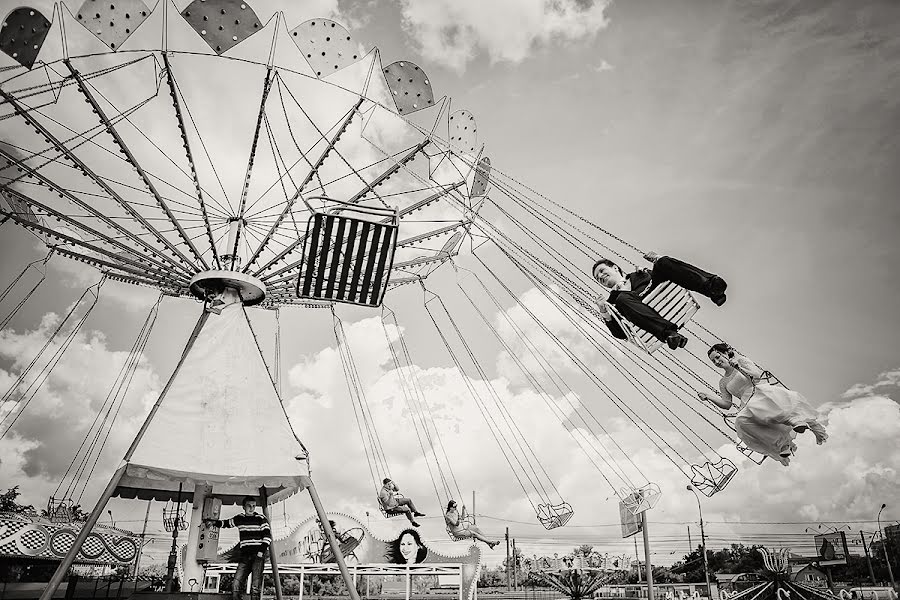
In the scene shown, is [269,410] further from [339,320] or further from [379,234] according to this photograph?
[339,320]

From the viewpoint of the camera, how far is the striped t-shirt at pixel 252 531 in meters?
8.66

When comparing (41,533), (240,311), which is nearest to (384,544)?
(240,311)

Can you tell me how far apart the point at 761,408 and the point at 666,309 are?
1.51 m

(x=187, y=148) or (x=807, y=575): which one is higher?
(x=187, y=148)

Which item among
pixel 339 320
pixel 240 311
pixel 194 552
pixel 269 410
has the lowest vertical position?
pixel 194 552

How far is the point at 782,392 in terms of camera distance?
5836 mm

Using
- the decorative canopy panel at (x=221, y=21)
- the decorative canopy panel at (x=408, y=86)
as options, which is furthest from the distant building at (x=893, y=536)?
the decorative canopy panel at (x=221, y=21)

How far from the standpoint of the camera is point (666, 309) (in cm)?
686

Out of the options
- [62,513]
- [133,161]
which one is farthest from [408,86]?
[62,513]

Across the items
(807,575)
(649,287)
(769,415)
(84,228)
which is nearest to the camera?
(769,415)

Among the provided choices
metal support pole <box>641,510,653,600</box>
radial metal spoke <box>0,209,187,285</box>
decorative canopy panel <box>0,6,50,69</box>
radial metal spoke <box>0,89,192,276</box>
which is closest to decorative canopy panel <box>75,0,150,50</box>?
decorative canopy panel <box>0,6,50,69</box>

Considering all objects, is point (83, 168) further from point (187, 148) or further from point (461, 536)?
point (461, 536)

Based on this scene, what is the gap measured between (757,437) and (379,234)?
538 cm

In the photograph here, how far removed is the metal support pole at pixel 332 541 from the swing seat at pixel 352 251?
2981mm
